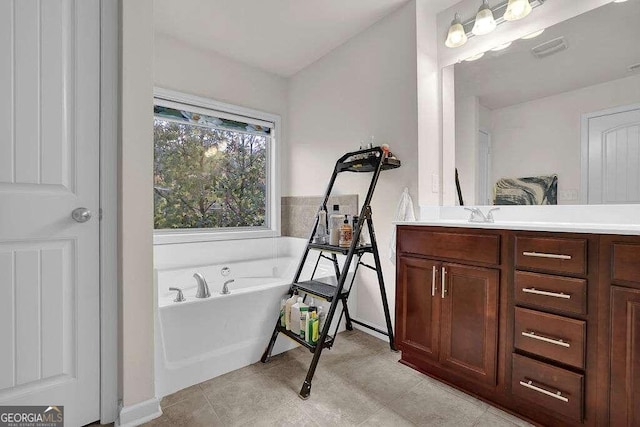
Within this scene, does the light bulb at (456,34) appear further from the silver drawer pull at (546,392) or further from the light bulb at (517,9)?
the silver drawer pull at (546,392)

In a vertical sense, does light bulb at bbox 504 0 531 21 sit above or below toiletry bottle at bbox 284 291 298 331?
above

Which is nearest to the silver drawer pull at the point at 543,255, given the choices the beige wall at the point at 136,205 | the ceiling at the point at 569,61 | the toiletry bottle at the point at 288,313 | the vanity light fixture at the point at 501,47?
the ceiling at the point at 569,61

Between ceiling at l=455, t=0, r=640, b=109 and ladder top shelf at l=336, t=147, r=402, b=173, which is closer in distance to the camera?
ceiling at l=455, t=0, r=640, b=109

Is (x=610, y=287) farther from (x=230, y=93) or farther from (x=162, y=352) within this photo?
(x=230, y=93)

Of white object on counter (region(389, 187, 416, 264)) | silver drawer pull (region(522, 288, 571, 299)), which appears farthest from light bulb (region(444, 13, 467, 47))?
silver drawer pull (region(522, 288, 571, 299))

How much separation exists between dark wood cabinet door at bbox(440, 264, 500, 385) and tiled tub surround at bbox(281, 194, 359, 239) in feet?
3.76

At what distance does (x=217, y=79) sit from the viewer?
291 centimetres

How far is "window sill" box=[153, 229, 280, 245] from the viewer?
2688 millimetres

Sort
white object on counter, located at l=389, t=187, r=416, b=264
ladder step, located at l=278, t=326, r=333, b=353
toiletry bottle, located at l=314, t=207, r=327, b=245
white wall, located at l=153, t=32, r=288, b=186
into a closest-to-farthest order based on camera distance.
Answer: ladder step, located at l=278, t=326, r=333, b=353
white object on counter, located at l=389, t=187, r=416, b=264
toiletry bottle, located at l=314, t=207, r=327, b=245
white wall, located at l=153, t=32, r=288, b=186

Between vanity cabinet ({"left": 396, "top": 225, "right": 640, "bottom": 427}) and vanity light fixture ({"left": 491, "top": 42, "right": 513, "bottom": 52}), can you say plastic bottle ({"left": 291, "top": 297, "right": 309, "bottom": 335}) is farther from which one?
vanity light fixture ({"left": 491, "top": 42, "right": 513, "bottom": 52})

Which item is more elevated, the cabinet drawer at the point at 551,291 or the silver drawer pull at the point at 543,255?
the silver drawer pull at the point at 543,255

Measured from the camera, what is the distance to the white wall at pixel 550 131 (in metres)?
1.64

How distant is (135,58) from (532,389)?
7.61ft

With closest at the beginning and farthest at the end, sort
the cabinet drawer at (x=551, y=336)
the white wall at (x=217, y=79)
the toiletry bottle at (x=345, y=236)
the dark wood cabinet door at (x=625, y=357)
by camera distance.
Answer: the dark wood cabinet door at (x=625, y=357) → the cabinet drawer at (x=551, y=336) → the toiletry bottle at (x=345, y=236) → the white wall at (x=217, y=79)
